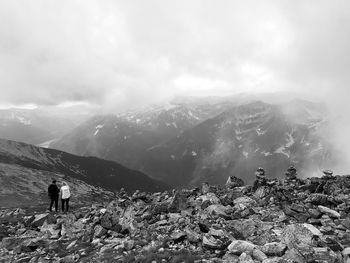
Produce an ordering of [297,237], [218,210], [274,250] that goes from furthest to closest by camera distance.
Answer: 1. [218,210]
2. [297,237]
3. [274,250]

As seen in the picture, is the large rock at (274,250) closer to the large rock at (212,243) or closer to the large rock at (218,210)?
the large rock at (212,243)

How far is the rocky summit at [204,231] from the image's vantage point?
19.4 meters

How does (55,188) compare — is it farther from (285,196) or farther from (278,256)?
(278,256)

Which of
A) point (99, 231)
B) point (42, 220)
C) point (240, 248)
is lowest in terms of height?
point (42, 220)

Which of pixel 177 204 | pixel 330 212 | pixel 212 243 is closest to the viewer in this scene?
pixel 212 243

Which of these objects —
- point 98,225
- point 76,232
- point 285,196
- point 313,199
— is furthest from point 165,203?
point 313,199

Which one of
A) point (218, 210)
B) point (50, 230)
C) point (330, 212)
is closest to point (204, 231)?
point (218, 210)

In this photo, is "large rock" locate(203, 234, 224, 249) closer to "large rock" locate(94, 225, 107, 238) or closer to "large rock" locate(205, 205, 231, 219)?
"large rock" locate(205, 205, 231, 219)

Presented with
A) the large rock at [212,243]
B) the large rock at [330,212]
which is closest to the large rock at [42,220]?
the large rock at [212,243]

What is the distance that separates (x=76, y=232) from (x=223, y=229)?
14.1 m

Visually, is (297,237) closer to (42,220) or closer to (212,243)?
(212,243)

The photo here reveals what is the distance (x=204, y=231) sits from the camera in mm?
24000

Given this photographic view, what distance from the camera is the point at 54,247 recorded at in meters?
26.5

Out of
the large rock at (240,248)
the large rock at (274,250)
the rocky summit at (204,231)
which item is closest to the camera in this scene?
the large rock at (274,250)
